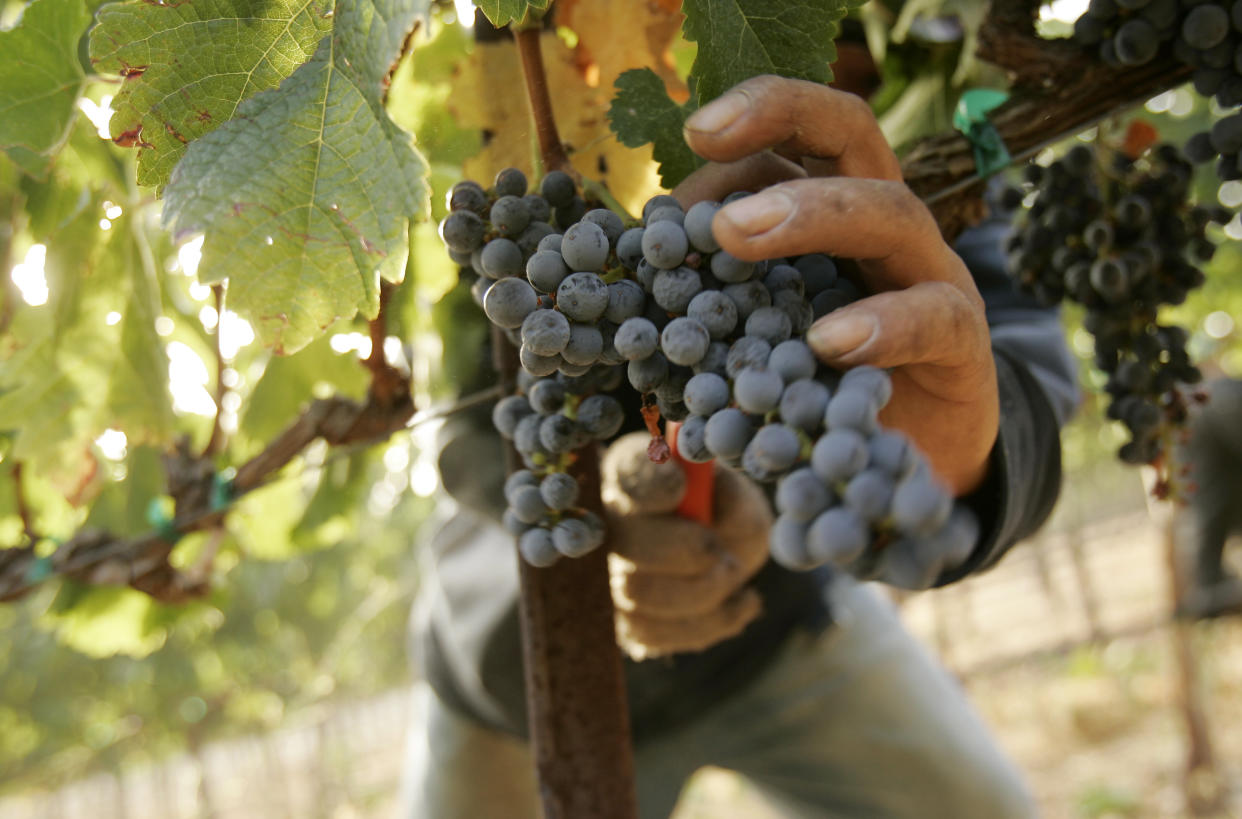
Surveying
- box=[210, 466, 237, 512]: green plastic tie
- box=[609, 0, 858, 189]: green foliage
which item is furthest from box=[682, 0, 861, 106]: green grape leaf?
box=[210, 466, 237, 512]: green plastic tie

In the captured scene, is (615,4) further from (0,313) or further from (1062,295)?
(0,313)

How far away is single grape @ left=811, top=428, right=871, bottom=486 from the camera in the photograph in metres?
0.43

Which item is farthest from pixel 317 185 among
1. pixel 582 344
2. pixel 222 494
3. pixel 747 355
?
pixel 222 494

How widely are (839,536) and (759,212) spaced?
0.67ft

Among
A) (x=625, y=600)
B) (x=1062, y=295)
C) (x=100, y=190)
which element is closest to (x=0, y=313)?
(x=100, y=190)

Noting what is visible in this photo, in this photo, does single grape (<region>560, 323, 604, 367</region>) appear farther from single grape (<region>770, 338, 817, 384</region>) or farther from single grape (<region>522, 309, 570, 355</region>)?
single grape (<region>770, 338, 817, 384</region>)

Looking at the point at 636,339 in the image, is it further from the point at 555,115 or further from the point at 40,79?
the point at 40,79

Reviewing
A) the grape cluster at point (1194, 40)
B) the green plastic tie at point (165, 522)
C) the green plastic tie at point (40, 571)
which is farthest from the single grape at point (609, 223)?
the green plastic tie at point (40, 571)

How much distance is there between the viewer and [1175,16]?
0.85m

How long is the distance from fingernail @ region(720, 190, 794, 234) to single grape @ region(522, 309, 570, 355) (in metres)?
0.12

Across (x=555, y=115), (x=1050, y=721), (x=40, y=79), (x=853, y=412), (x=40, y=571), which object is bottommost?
(x=1050, y=721)

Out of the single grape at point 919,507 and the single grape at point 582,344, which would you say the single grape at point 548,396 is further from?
the single grape at point 919,507

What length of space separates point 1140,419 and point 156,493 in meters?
1.62

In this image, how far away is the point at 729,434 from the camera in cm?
49
